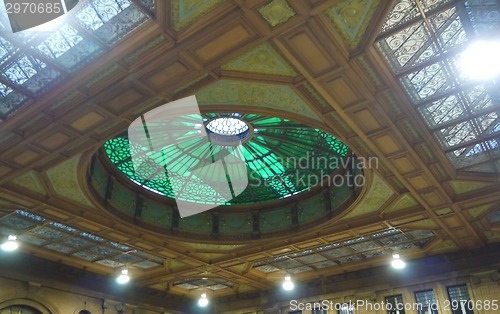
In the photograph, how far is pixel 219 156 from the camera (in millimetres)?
11922

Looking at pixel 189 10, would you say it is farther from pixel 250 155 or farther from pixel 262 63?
pixel 250 155

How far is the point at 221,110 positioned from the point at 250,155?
4053 millimetres

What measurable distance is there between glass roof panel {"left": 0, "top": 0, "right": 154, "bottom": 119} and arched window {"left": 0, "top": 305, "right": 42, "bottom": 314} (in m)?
9.10

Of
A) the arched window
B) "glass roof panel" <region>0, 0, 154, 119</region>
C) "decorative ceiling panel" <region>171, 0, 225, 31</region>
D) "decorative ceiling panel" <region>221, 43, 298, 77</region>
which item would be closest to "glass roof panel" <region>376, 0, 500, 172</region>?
"decorative ceiling panel" <region>221, 43, 298, 77</region>

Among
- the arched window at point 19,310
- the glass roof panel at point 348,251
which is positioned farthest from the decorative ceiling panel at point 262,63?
the arched window at point 19,310

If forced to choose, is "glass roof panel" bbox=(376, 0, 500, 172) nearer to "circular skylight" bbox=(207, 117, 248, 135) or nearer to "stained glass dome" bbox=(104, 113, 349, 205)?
"stained glass dome" bbox=(104, 113, 349, 205)

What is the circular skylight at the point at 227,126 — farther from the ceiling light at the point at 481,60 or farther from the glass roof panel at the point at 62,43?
the ceiling light at the point at 481,60

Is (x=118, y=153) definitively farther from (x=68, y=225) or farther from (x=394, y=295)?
(x=394, y=295)

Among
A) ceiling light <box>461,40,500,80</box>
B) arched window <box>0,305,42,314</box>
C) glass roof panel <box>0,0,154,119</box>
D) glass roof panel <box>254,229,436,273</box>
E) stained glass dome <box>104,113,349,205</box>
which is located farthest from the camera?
glass roof panel <box>254,229,436,273</box>

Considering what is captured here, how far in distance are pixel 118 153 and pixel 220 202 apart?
159 inches

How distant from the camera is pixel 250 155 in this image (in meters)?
11.9

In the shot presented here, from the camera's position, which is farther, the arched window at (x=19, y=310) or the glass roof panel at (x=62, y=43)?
the arched window at (x=19, y=310)

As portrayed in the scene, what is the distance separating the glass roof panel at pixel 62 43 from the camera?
5.73m

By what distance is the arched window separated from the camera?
13039mm
